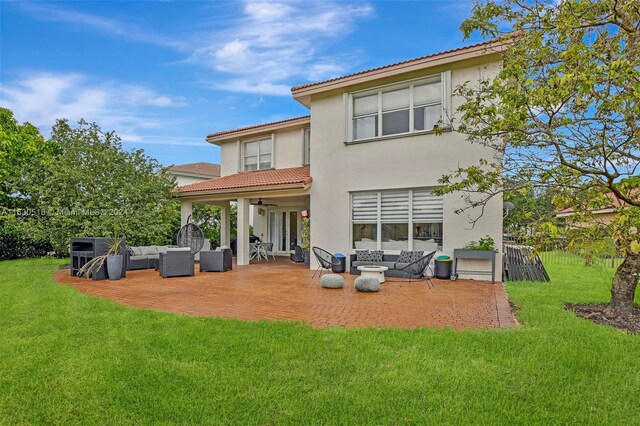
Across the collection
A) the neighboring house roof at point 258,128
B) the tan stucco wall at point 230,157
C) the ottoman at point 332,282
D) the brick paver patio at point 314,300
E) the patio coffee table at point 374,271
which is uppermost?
the neighboring house roof at point 258,128

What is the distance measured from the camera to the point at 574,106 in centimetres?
611

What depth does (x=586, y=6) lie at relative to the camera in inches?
230

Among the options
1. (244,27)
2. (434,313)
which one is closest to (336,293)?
(434,313)

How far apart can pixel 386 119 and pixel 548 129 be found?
280 inches

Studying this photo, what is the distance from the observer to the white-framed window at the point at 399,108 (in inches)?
468

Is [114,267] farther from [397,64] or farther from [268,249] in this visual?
[397,64]

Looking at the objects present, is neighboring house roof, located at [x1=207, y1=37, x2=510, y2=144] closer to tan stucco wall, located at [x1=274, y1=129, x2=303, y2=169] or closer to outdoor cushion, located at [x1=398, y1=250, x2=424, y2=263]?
tan stucco wall, located at [x1=274, y1=129, x2=303, y2=169]

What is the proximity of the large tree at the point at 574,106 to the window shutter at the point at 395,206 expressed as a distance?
15.6 feet

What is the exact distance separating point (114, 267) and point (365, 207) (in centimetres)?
823

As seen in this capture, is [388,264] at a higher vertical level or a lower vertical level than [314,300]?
higher

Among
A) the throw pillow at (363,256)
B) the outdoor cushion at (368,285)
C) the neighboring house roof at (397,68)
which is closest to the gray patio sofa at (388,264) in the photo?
the throw pillow at (363,256)

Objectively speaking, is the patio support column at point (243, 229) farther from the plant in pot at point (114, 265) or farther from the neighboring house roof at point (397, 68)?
the plant in pot at point (114, 265)

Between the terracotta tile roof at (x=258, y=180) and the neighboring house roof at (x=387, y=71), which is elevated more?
the neighboring house roof at (x=387, y=71)

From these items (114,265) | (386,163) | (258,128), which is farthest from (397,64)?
(114,265)
